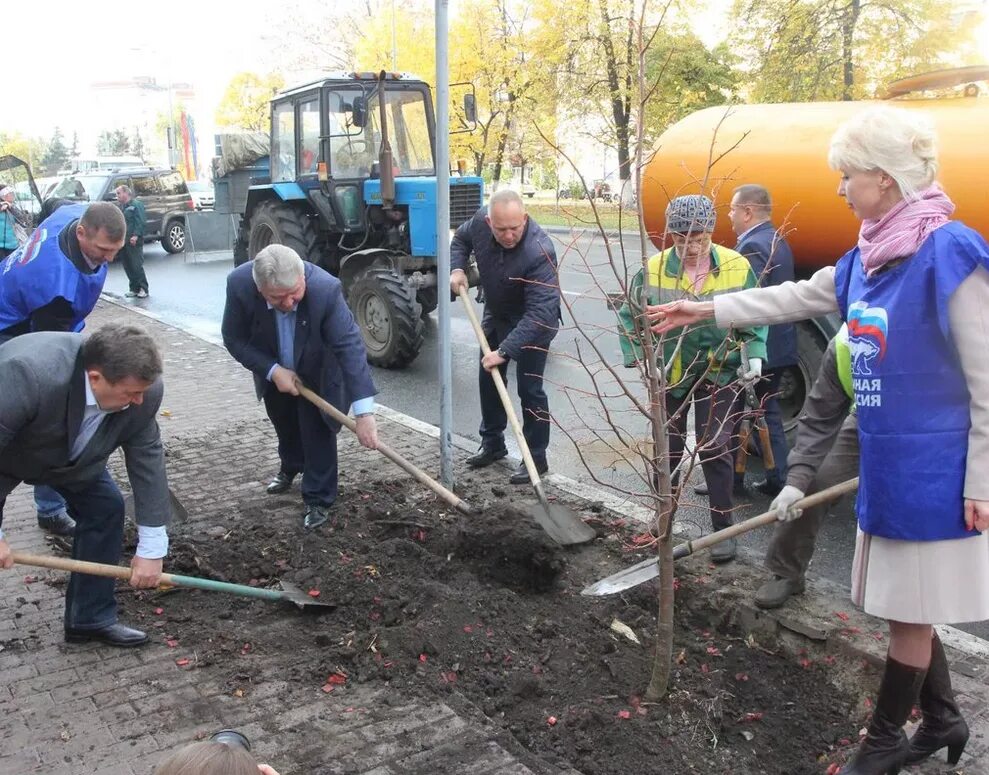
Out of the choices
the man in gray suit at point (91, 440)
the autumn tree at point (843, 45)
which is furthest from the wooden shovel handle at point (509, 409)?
the autumn tree at point (843, 45)

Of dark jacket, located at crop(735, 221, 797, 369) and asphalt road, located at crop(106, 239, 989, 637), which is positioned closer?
asphalt road, located at crop(106, 239, 989, 637)

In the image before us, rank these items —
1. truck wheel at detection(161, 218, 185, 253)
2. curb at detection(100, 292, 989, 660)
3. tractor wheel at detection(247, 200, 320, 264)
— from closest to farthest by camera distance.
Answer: curb at detection(100, 292, 989, 660) < tractor wheel at detection(247, 200, 320, 264) < truck wheel at detection(161, 218, 185, 253)

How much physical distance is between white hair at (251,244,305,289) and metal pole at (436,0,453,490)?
907 mm

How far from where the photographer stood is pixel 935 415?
243cm

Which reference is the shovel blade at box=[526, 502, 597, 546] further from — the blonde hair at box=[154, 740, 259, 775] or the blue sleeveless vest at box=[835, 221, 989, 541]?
the blonde hair at box=[154, 740, 259, 775]

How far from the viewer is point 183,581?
3660mm

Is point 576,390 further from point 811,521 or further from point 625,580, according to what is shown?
point 811,521

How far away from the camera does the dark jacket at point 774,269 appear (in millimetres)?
5152

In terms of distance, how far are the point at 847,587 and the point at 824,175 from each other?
2743 millimetres

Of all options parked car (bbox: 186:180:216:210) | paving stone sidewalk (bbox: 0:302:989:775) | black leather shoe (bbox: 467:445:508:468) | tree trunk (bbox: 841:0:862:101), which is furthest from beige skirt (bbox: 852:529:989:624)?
parked car (bbox: 186:180:216:210)

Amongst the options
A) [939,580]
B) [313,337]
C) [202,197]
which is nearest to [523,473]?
[313,337]

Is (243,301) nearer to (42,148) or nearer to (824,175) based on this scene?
(824,175)

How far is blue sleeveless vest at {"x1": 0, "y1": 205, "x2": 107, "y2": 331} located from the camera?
4.54 metres

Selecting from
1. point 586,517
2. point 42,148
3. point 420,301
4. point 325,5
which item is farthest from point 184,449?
point 42,148
